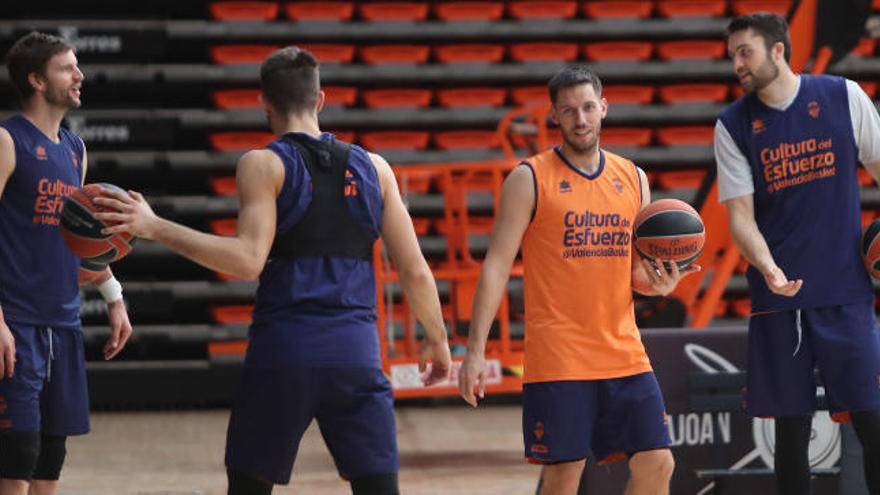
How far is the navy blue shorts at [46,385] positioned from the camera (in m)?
5.12

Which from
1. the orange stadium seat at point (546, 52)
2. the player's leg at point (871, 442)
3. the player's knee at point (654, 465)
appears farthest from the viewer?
Result: the orange stadium seat at point (546, 52)

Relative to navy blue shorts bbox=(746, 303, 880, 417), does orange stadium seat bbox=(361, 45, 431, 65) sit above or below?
above

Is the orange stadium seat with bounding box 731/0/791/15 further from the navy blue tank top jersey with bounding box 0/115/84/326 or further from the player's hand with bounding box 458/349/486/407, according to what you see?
the navy blue tank top jersey with bounding box 0/115/84/326

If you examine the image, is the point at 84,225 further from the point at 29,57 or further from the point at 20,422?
the point at 29,57

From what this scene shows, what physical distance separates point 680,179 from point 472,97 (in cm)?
187

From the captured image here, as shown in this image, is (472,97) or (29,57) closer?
(29,57)

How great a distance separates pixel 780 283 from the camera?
545 cm

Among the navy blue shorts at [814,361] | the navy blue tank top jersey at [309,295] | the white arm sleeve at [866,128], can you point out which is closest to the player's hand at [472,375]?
the navy blue tank top jersey at [309,295]

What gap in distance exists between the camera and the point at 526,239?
523 centimetres

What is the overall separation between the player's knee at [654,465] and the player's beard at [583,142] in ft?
3.50

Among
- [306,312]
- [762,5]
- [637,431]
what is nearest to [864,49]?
[762,5]

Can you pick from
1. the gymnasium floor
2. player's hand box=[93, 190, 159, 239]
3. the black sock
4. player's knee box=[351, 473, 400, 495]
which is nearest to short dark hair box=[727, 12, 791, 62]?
the black sock

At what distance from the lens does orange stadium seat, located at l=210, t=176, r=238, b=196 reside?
11961 millimetres

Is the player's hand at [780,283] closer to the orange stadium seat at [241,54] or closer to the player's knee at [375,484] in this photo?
the player's knee at [375,484]
